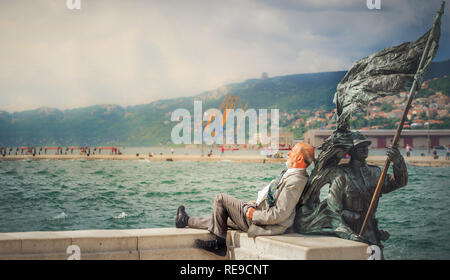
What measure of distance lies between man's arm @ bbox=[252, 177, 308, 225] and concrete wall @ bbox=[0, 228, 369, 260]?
0.12 meters

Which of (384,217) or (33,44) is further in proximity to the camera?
(33,44)

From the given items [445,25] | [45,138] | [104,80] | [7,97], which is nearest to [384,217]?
[445,25]

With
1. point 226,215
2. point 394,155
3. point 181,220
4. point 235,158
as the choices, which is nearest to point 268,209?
point 226,215

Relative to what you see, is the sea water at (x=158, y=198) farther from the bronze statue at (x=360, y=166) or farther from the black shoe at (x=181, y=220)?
the black shoe at (x=181, y=220)

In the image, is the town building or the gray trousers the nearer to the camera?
the gray trousers

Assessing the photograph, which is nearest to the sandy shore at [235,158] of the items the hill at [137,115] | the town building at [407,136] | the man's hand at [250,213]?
the hill at [137,115]

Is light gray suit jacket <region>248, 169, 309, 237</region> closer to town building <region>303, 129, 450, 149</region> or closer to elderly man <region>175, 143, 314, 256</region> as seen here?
elderly man <region>175, 143, 314, 256</region>

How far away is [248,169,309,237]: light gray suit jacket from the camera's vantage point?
9.72 ft

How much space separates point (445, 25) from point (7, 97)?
1186 centimetres

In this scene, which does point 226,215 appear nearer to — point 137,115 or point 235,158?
point 137,115

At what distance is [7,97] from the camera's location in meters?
13.0

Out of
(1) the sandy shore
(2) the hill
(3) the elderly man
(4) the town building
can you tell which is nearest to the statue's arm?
(3) the elderly man

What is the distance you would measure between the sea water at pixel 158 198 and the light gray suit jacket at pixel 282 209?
138 inches
